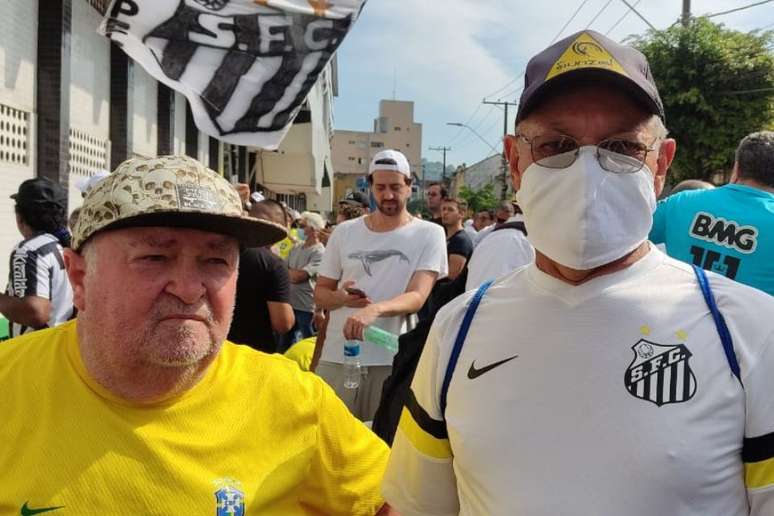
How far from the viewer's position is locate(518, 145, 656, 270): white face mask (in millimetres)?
1396

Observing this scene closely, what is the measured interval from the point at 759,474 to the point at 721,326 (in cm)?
28

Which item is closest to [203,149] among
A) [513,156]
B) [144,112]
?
[144,112]

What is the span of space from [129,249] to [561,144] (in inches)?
40.5

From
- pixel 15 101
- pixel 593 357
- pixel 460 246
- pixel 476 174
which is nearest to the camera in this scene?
pixel 593 357

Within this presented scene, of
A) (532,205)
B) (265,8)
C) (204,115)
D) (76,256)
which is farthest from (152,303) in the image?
(265,8)

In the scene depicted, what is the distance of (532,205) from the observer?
4.90 ft

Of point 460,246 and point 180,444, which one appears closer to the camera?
point 180,444

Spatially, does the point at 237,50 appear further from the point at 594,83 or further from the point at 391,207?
the point at 594,83

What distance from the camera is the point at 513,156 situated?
5.27ft

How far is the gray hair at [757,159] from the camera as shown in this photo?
3.58 m

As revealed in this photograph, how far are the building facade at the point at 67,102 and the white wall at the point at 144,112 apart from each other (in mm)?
17

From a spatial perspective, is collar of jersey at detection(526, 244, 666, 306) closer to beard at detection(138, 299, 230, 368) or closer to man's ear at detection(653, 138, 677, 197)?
man's ear at detection(653, 138, 677, 197)

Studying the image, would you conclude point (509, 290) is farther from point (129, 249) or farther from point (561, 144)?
point (129, 249)

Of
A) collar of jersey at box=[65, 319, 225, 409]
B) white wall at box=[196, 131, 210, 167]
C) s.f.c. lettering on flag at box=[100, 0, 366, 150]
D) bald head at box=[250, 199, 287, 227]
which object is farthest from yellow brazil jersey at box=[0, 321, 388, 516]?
white wall at box=[196, 131, 210, 167]
